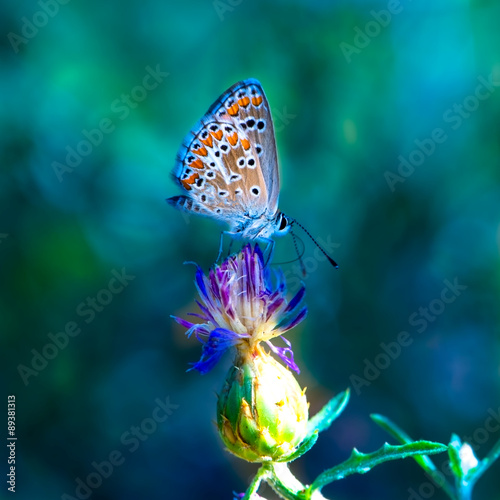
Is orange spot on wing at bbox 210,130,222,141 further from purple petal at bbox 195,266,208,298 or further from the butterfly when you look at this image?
purple petal at bbox 195,266,208,298

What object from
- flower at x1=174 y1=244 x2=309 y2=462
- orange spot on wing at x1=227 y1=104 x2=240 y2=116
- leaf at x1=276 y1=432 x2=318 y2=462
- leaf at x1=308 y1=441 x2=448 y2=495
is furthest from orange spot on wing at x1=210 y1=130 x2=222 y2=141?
leaf at x1=308 y1=441 x2=448 y2=495

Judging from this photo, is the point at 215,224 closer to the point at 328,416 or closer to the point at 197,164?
the point at 197,164

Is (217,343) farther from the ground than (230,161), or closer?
closer

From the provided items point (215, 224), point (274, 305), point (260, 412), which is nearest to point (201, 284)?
point (274, 305)

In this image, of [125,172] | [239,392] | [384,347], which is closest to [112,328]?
[125,172]

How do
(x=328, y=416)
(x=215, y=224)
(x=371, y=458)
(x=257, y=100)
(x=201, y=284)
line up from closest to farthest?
1. (x=371, y=458)
2. (x=328, y=416)
3. (x=201, y=284)
4. (x=257, y=100)
5. (x=215, y=224)

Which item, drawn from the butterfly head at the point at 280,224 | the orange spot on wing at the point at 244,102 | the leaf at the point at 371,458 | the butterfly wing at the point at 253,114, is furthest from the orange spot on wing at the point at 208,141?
the leaf at the point at 371,458
